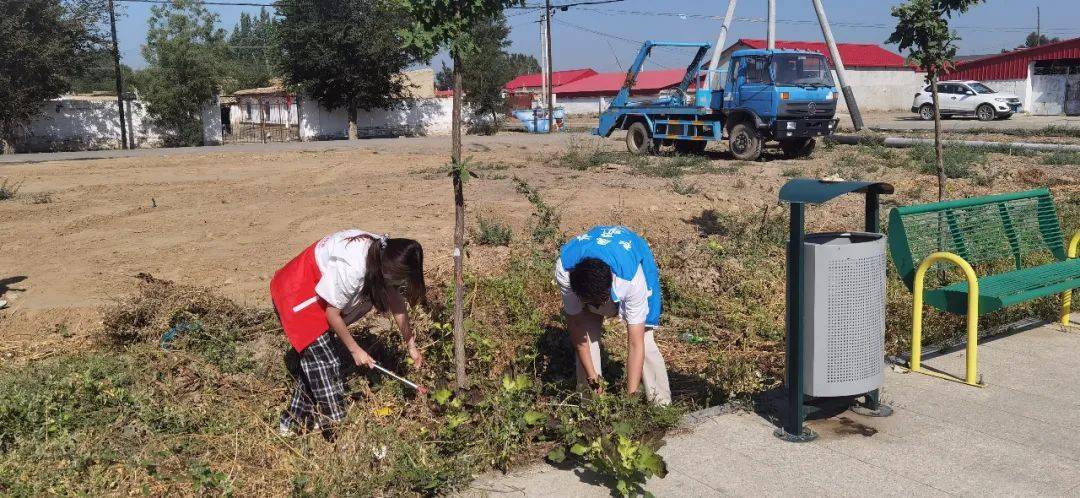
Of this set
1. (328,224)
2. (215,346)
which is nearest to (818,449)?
(215,346)

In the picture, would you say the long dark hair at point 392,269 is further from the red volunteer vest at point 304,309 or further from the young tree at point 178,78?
the young tree at point 178,78

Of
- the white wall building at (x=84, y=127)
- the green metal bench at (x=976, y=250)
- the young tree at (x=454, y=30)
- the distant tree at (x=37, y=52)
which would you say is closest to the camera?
the young tree at (x=454, y=30)

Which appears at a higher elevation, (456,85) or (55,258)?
(456,85)

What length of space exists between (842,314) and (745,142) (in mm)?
14516

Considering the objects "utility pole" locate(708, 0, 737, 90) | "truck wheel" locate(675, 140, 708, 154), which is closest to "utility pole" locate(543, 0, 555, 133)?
"utility pole" locate(708, 0, 737, 90)

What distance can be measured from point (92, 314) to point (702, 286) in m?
4.76

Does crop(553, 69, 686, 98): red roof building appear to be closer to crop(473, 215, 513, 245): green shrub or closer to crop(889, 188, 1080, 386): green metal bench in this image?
crop(473, 215, 513, 245): green shrub

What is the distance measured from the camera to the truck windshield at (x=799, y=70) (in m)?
18.1

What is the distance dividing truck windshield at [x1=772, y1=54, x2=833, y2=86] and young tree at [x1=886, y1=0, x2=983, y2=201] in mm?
8446

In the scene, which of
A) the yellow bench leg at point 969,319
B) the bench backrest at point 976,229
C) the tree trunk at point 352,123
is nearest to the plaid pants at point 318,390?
the yellow bench leg at point 969,319

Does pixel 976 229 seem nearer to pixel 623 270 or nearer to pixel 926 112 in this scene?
pixel 623 270

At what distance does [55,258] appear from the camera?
377 inches

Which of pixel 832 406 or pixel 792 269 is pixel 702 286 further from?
pixel 792 269

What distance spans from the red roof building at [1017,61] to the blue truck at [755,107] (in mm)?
27106
